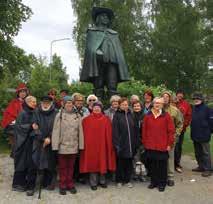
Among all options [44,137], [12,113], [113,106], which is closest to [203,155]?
[113,106]

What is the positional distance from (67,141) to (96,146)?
0.58 metres

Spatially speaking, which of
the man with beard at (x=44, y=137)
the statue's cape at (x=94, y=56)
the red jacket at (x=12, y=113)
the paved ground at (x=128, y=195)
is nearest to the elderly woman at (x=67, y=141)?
the man with beard at (x=44, y=137)

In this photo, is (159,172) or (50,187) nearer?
(50,187)

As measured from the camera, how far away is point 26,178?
7.40 meters

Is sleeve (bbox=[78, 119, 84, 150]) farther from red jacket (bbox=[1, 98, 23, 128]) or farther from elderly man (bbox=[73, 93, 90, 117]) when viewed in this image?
red jacket (bbox=[1, 98, 23, 128])

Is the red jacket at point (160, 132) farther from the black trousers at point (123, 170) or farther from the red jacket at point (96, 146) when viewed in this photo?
the red jacket at point (96, 146)

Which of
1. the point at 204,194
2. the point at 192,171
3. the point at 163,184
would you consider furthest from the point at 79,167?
the point at 192,171

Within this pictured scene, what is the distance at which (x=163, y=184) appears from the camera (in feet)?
24.2

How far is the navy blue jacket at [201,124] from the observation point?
8.91m

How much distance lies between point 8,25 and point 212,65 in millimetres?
22902

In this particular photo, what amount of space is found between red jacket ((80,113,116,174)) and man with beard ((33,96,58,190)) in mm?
572

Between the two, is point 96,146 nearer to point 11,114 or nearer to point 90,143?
point 90,143

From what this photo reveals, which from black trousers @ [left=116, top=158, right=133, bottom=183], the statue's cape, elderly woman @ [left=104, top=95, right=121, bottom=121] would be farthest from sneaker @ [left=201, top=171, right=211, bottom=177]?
the statue's cape

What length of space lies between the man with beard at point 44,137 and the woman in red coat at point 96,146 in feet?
1.88
